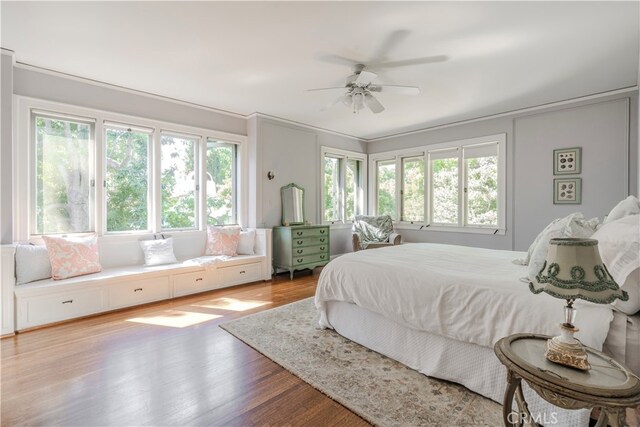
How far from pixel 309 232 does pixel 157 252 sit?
7.41 ft

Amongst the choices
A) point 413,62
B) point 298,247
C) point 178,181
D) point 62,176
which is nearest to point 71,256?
point 62,176

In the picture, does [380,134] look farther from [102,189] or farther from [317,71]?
Result: [102,189]

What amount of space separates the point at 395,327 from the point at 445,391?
526 millimetres

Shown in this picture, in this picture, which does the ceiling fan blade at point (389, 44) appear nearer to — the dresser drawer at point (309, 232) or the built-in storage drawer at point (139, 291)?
the dresser drawer at point (309, 232)

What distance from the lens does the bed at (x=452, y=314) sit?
147 centimetres

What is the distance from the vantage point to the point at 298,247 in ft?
16.1

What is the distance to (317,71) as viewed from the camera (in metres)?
3.25

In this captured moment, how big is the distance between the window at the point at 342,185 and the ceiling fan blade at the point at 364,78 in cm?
272

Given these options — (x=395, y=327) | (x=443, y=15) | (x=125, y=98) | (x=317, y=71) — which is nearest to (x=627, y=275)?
(x=395, y=327)

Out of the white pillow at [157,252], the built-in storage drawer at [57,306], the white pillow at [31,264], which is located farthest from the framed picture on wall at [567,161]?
the white pillow at [31,264]

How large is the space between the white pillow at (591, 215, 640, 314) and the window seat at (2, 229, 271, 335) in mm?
3927

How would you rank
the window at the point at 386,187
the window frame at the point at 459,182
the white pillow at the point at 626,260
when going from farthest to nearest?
the window at the point at 386,187
the window frame at the point at 459,182
the white pillow at the point at 626,260

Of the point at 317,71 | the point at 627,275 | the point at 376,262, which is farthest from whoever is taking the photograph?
the point at 317,71

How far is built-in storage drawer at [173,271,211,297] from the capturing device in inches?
150
